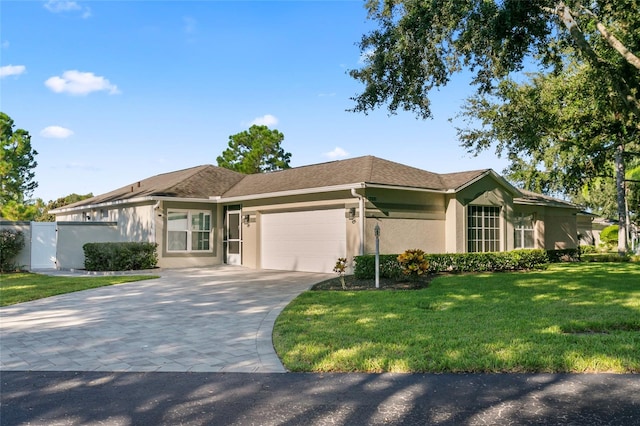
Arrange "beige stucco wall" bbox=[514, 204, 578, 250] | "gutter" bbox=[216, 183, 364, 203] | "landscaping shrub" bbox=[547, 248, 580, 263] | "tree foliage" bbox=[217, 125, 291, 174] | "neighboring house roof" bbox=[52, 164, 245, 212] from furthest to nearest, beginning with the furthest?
"tree foliage" bbox=[217, 125, 291, 174] → "beige stucco wall" bbox=[514, 204, 578, 250] → "landscaping shrub" bbox=[547, 248, 580, 263] → "neighboring house roof" bbox=[52, 164, 245, 212] → "gutter" bbox=[216, 183, 364, 203]

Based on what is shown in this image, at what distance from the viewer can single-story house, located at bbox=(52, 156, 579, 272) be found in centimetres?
1592

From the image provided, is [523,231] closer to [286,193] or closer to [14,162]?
[286,193]

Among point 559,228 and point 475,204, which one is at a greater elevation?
point 475,204

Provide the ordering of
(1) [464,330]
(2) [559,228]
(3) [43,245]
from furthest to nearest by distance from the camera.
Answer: (2) [559,228] < (3) [43,245] < (1) [464,330]

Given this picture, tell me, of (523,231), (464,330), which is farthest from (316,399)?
(523,231)

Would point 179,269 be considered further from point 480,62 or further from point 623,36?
point 623,36

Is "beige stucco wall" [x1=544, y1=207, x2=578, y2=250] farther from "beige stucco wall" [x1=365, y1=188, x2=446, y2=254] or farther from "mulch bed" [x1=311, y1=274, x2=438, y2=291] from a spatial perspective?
"mulch bed" [x1=311, y1=274, x2=438, y2=291]

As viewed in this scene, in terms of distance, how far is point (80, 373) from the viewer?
5188mm

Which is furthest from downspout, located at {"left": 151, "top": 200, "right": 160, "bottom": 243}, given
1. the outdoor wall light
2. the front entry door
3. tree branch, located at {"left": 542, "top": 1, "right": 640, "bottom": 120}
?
tree branch, located at {"left": 542, "top": 1, "right": 640, "bottom": 120}

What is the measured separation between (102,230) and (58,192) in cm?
3173

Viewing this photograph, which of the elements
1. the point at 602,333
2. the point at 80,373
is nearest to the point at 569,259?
the point at 602,333

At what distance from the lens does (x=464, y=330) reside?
→ 270 inches

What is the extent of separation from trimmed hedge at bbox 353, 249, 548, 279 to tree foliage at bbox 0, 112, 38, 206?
104 feet

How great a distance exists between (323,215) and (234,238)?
5422 mm
